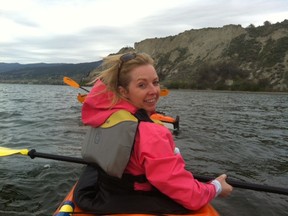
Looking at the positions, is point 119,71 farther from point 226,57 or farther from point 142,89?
point 226,57

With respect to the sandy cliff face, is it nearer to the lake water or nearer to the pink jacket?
the lake water

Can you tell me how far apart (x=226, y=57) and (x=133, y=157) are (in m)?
66.7

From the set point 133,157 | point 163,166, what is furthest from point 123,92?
point 163,166

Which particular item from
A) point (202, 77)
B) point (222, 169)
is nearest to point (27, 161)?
point (222, 169)

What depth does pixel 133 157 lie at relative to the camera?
2.79 meters

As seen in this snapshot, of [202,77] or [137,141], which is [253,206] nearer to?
[137,141]

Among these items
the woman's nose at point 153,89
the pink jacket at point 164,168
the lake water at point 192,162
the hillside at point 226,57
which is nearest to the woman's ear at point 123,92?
the woman's nose at point 153,89

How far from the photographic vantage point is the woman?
8.70 ft

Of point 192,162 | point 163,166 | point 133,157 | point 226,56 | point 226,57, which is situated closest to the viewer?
point 163,166

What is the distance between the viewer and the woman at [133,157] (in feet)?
8.70

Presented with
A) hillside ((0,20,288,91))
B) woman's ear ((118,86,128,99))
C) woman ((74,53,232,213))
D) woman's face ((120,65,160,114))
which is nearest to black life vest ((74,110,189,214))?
woman ((74,53,232,213))

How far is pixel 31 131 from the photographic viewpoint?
1120cm

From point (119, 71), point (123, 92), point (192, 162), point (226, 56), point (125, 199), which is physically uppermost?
point (119, 71)

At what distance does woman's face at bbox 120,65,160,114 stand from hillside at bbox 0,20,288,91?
168 ft
